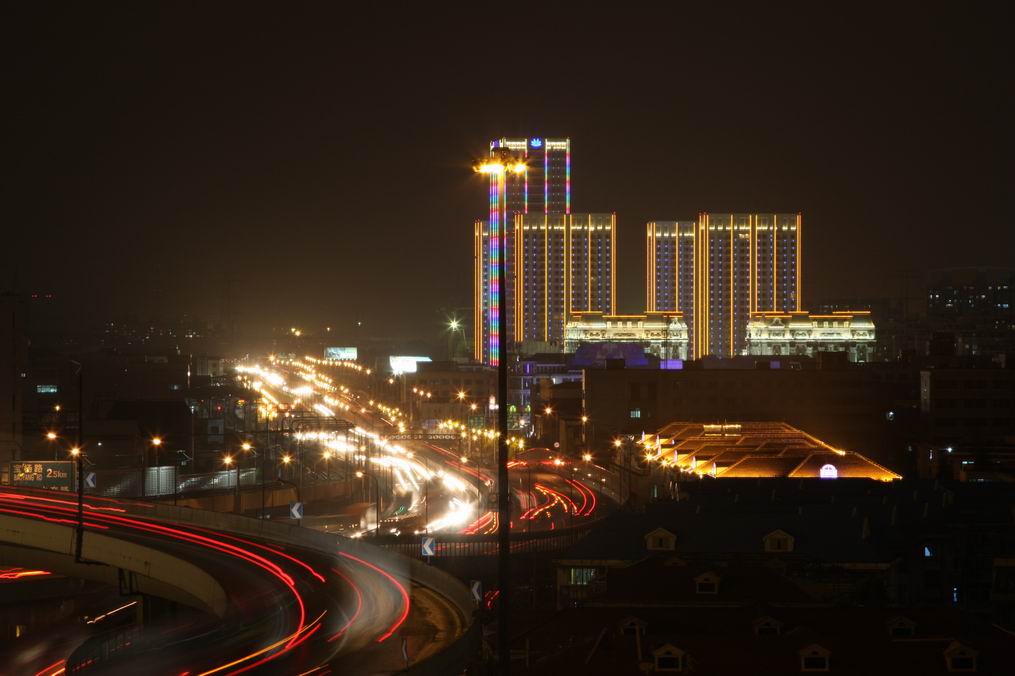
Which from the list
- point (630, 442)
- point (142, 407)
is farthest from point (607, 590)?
point (142, 407)

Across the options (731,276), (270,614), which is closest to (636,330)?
(731,276)

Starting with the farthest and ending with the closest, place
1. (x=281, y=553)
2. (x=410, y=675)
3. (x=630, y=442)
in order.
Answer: (x=630, y=442)
(x=281, y=553)
(x=410, y=675)

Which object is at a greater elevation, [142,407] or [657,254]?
[657,254]

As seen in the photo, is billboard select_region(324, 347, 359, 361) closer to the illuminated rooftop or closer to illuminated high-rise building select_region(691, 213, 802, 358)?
illuminated high-rise building select_region(691, 213, 802, 358)

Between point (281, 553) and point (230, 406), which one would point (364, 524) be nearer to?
point (281, 553)

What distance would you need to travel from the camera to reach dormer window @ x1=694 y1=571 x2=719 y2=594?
1543 centimetres

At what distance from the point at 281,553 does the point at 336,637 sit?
6.75m

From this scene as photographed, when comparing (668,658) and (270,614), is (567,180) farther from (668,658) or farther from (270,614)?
(668,658)

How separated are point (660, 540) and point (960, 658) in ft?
24.5

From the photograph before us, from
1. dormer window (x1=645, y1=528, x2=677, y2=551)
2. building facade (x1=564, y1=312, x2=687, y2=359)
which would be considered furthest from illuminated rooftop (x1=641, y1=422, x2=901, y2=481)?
building facade (x1=564, y1=312, x2=687, y2=359)

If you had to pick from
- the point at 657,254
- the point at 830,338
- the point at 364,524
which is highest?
the point at 657,254

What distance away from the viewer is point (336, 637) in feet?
48.0

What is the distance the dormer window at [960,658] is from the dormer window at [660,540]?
727cm

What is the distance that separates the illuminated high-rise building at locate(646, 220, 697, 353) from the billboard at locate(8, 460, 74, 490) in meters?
72.6
